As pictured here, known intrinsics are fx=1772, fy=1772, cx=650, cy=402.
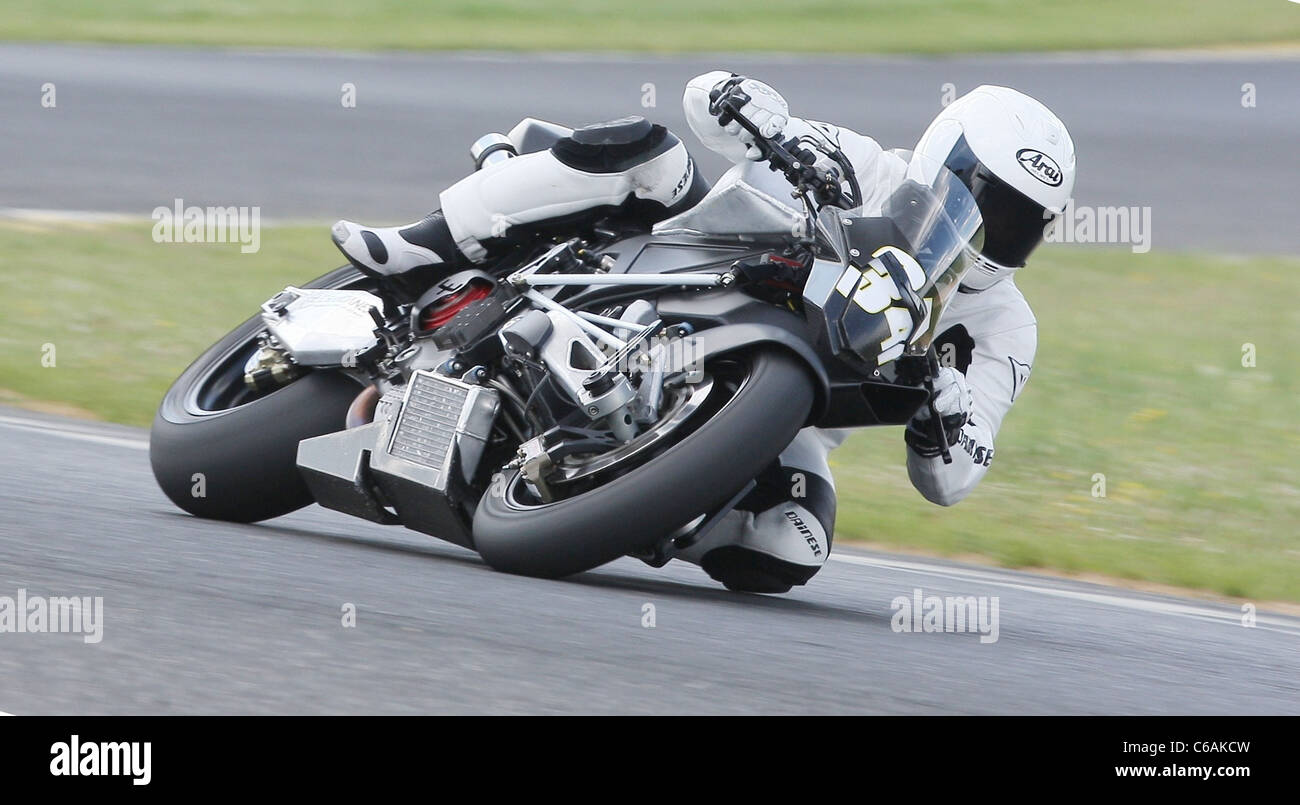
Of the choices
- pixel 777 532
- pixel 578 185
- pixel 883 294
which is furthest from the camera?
pixel 777 532

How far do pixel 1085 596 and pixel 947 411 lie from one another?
177 centimetres

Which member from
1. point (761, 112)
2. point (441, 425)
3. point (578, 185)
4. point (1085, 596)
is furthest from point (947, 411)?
point (1085, 596)

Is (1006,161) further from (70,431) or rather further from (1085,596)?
(70,431)

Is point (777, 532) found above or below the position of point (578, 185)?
below

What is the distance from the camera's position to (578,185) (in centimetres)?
461

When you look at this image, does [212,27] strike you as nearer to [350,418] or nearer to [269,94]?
[269,94]

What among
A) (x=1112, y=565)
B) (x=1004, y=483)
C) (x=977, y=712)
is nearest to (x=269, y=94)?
(x=1004, y=483)

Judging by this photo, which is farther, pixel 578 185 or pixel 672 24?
pixel 672 24

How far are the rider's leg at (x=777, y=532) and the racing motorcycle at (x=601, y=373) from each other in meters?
0.42

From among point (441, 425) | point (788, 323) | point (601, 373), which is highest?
point (788, 323)

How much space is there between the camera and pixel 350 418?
15.8 feet

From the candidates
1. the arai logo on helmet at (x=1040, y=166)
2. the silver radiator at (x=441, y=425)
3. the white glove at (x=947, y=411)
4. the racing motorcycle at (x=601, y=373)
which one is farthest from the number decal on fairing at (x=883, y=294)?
the silver radiator at (x=441, y=425)

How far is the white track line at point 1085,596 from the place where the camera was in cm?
564
